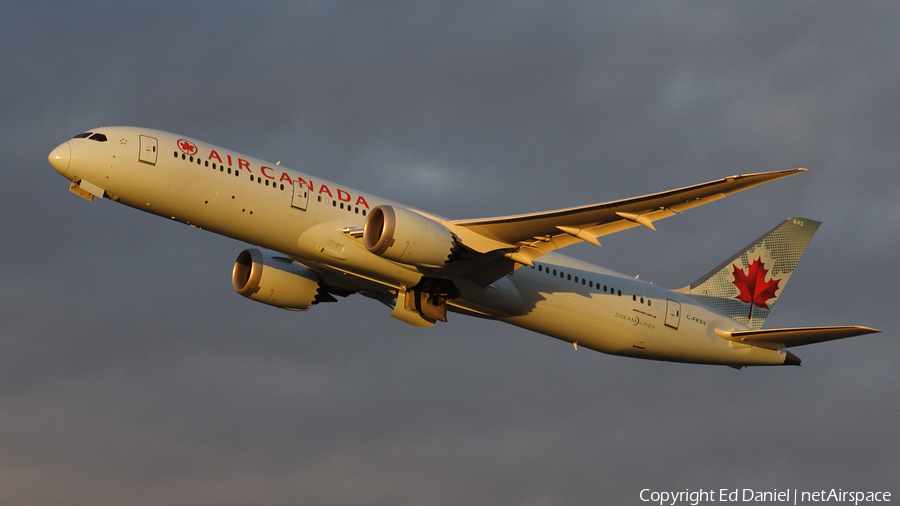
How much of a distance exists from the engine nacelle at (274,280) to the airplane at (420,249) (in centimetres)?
5

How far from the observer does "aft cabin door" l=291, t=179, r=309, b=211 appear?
32656mm

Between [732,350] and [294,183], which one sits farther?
[732,350]

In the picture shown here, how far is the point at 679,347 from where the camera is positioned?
39.8 m

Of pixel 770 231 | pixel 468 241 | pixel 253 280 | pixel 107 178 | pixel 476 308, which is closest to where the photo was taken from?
pixel 107 178

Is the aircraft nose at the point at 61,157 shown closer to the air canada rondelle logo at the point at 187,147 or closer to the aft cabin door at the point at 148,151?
the aft cabin door at the point at 148,151

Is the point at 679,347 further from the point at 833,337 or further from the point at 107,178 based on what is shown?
the point at 107,178

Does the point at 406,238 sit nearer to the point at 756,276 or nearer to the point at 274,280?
the point at 274,280

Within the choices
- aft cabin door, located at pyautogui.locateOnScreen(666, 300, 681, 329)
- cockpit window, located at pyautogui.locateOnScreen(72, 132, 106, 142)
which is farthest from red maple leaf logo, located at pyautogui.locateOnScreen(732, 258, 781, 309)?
cockpit window, located at pyautogui.locateOnScreen(72, 132, 106, 142)

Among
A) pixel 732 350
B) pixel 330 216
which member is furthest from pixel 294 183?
pixel 732 350

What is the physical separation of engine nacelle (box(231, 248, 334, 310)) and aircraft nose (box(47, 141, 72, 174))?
382 inches

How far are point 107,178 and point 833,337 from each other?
1049 inches

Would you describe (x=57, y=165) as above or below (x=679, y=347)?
above

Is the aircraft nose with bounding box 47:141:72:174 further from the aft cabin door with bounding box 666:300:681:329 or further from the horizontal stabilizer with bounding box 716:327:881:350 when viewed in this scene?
the horizontal stabilizer with bounding box 716:327:881:350

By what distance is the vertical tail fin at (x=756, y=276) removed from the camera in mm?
42625
